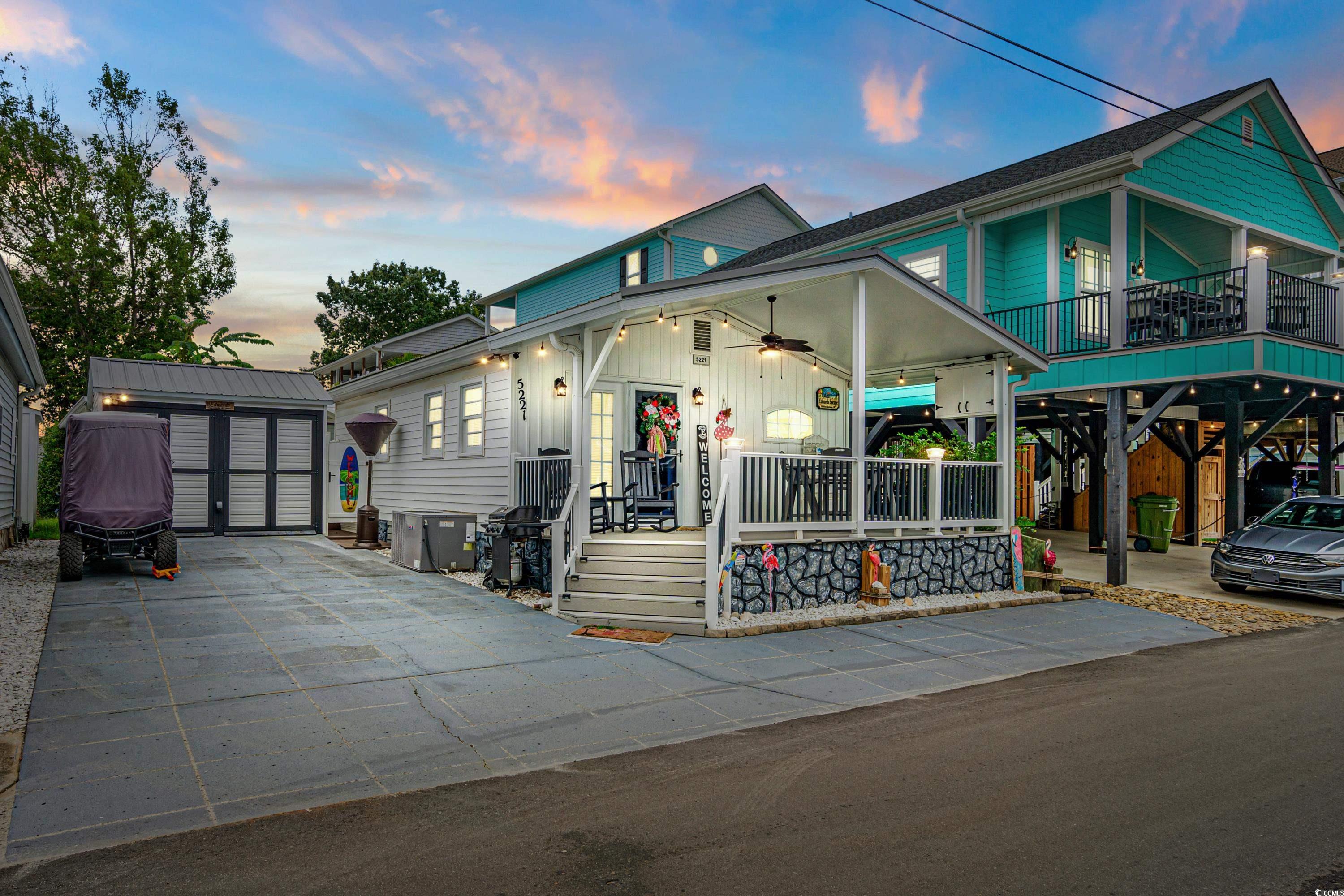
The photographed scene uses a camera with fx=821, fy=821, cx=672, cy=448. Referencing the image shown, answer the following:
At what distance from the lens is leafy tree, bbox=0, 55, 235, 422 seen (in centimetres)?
2606

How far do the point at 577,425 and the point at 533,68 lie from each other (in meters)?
6.07

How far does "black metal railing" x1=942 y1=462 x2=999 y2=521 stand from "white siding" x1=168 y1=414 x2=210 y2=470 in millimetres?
13540

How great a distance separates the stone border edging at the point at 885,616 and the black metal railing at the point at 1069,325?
177 inches

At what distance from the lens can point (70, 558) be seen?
9.84 meters

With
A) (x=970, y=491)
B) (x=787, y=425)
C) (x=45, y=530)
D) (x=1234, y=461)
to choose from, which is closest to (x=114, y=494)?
(x=787, y=425)

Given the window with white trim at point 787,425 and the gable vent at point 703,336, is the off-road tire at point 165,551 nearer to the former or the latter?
the gable vent at point 703,336

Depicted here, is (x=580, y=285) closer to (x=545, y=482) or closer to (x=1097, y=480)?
(x=545, y=482)

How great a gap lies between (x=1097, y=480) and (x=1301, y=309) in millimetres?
4715

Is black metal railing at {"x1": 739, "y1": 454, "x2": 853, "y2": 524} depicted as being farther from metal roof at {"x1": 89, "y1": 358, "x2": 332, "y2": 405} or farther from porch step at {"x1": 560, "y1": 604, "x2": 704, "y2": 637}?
metal roof at {"x1": 89, "y1": 358, "x2": 332, "y2": 405}

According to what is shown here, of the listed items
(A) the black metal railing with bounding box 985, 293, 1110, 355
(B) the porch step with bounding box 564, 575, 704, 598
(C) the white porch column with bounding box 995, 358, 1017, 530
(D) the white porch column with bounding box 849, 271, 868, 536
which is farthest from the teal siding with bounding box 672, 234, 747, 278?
(B) the porch step with bounding box 564, 575, 704, 598

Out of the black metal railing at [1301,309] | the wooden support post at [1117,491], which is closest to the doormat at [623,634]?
the wooden support post at [1117,491]

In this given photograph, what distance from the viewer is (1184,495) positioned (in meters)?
17.6

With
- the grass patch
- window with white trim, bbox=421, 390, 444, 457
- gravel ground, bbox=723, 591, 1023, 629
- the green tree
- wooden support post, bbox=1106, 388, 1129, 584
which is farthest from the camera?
the green tree

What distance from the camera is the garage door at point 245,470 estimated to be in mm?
15625
